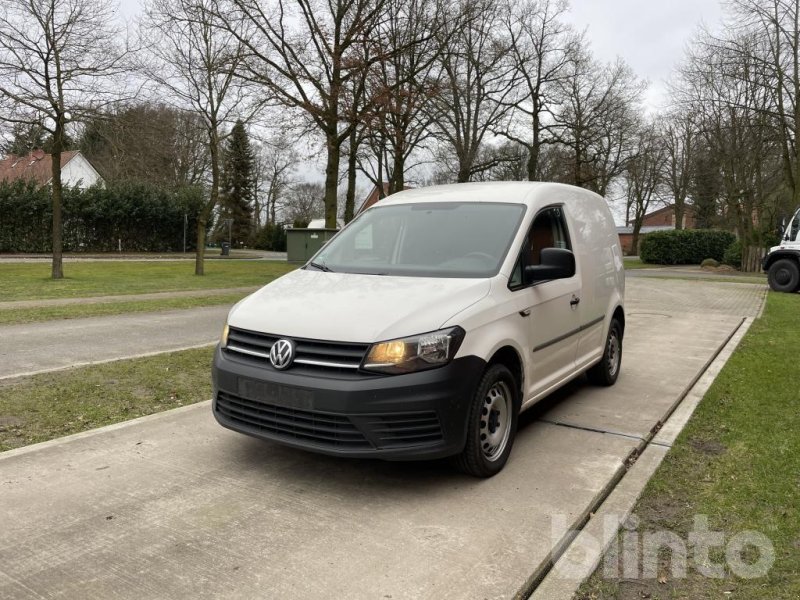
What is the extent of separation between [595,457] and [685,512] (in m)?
0.90

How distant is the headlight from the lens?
3410mm

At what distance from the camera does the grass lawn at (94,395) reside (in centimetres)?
486

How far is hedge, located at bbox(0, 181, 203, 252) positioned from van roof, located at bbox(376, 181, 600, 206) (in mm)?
37629

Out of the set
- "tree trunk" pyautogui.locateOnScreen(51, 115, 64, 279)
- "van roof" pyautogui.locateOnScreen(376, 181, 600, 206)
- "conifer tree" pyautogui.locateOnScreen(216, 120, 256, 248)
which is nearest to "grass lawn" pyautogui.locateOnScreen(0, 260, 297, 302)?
"tree trunk" pyautogui.locateOnScreen(51, 115, 64, 279)

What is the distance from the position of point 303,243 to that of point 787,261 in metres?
19.3

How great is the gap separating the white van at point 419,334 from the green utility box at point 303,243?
2335 centimetres

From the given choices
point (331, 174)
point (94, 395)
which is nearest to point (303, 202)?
point (331, 174)

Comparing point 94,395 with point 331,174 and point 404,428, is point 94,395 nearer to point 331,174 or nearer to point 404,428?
point 404,428

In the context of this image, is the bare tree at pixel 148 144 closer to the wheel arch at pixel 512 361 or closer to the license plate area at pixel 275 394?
the license plate area at pixel 275 394

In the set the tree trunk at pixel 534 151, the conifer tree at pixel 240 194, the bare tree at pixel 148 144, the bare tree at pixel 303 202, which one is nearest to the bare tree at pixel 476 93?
the tree trunk at pixel 534 151

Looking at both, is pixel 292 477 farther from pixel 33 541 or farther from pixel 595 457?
pixel 595 457

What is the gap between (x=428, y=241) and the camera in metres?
4.65

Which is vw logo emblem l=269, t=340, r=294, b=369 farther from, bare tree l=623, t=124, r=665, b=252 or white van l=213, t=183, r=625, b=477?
bare tree l=623, t=124, r=665, b=252

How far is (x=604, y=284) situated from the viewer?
5.93 m
